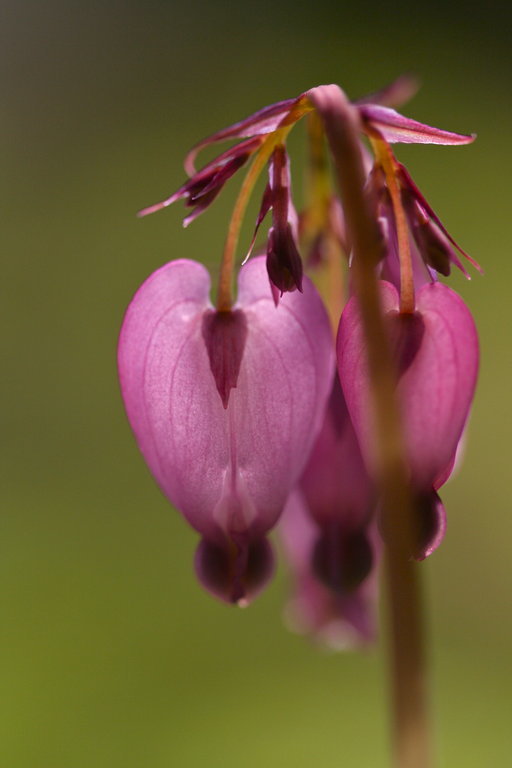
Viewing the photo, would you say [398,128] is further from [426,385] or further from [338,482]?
[338,482]

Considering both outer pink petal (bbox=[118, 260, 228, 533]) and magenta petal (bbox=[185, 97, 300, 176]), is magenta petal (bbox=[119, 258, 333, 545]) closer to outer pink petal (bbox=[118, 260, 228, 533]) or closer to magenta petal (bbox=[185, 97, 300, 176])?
outer pink petal (bbox=[118, 260, 228, 533])

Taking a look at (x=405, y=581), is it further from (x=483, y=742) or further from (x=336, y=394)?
(x=483, y=742)

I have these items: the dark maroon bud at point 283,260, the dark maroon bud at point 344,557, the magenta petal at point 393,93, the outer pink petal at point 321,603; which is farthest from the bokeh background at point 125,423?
the dark maroon bud at point 283,260

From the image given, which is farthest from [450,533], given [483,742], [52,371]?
[52,371]

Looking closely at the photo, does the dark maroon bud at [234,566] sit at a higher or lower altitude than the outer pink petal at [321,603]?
lower

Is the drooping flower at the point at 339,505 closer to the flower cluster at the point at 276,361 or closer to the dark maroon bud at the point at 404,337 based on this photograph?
the flower cluster at the point at 276,361

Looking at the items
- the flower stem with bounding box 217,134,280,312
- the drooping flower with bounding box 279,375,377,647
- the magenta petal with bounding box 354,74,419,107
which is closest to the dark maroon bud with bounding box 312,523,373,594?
the drooping flower with bounding box 279,375,377,647
